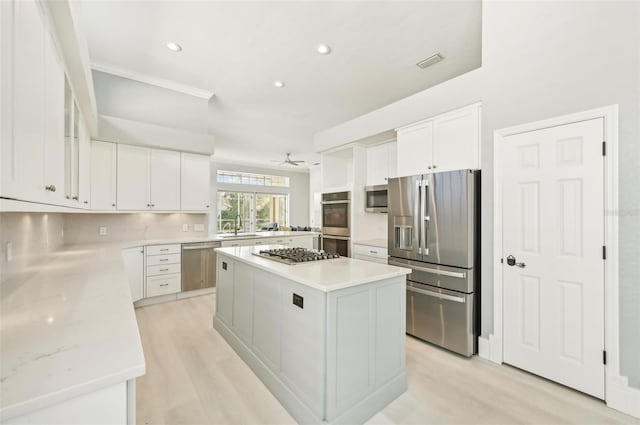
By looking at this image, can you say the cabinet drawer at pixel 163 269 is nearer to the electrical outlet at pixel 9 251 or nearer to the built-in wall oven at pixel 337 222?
the electrical outlet at pixel 9 251

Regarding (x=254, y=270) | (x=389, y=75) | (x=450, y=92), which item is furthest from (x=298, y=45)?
(x=254, y=270)

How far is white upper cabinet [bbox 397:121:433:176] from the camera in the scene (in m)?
3.05

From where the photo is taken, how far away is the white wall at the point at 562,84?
1.83 meters

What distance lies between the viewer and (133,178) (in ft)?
13.5

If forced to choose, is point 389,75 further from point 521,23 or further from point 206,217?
point 206,217

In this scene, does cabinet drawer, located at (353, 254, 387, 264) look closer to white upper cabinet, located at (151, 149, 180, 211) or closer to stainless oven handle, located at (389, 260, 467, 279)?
stainless oven handle, located at (389, 260, 467, 279)

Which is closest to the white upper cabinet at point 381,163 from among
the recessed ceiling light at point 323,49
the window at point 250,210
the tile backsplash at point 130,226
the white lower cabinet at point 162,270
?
the recessed ceiling light at point 323,49

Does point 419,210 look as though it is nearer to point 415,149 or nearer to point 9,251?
point 415,149

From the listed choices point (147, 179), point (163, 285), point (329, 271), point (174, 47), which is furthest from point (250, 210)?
point (329, 271)

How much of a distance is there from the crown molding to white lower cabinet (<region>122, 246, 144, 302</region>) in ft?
7.47

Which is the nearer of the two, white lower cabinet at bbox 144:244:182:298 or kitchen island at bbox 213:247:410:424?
kitchen island at bbox 213:247:410:424

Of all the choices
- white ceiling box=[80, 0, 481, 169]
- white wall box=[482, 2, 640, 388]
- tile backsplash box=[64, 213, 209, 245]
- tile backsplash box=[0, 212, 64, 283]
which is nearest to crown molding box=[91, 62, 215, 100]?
white ceiling box=[80, 0, 481, 169]

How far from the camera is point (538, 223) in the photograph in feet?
7.43

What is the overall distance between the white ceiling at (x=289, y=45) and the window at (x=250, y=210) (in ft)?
15.9
